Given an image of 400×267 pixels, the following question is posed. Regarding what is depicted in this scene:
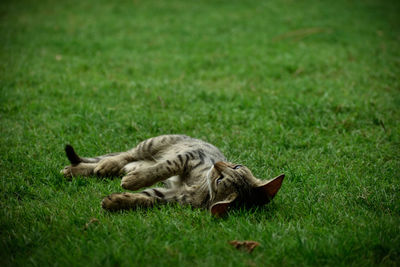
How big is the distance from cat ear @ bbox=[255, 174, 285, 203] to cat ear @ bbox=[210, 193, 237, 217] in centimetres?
27

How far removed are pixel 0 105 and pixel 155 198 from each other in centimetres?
408

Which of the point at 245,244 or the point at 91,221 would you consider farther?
the point at 91,221

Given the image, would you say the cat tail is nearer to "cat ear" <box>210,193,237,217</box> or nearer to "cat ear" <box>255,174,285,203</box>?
"cat ear" <box>210,193,237,217</box>

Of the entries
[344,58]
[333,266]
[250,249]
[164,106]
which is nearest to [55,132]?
[164,106]

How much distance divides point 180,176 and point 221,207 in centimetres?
95

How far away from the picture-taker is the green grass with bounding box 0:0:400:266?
294 centimetres

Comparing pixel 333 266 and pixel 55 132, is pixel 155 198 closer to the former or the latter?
pixel 333 266

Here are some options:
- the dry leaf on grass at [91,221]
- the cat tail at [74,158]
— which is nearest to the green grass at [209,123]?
the dry leaf on grass at [91,221]

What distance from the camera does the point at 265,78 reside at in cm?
795

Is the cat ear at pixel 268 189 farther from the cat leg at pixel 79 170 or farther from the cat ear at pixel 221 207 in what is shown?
the cat leg at pixel 79 170

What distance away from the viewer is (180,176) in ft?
13.4

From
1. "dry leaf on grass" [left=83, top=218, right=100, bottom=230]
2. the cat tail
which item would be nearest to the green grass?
"dry leaf on grass" [left=83, top=218, right=100, bottom=230]

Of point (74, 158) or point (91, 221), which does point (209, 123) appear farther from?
point (91, 221)

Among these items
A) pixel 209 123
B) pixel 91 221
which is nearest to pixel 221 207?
pixel 91 221
